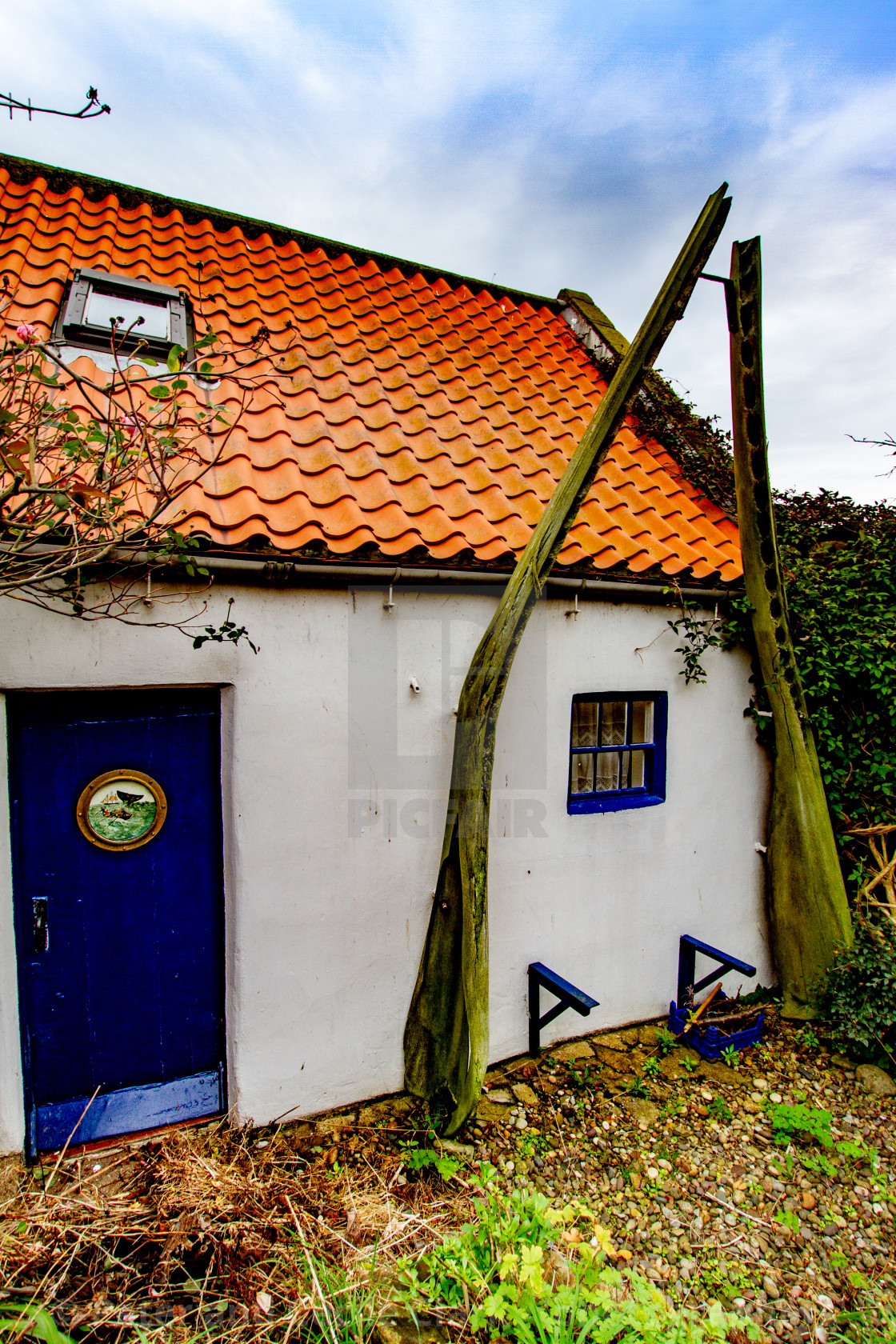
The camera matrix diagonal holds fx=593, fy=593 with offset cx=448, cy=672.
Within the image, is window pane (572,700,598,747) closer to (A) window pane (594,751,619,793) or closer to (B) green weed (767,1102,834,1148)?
(A) window pane (594,751,619,793)

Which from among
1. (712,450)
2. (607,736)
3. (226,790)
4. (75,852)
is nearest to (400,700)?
(226,790)

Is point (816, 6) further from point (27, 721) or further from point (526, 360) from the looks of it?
point (27, 721)

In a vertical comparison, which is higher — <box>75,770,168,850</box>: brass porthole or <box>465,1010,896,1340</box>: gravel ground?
<box>75,770,168,850</box>: brass porthole

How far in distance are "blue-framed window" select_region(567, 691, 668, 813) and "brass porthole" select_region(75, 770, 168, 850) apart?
2638mm

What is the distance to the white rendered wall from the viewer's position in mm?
3264

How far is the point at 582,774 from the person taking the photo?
14.2ft

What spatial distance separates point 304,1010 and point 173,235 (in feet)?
21.6

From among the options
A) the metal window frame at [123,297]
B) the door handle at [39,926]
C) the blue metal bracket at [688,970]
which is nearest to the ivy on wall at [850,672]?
the blue metal bracket at [688,970]

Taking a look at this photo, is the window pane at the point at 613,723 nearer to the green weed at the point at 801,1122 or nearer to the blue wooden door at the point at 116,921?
the green weed at the point at 801,1122

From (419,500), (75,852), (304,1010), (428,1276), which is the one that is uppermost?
(419,500)

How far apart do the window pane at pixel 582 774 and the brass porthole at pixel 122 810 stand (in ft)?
8.76

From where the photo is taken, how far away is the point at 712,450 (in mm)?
5551

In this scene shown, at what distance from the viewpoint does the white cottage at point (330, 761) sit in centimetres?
316

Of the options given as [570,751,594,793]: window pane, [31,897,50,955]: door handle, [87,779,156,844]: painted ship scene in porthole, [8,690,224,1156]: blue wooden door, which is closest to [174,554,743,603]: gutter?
[8,690,224,1156]: blue wooden door
